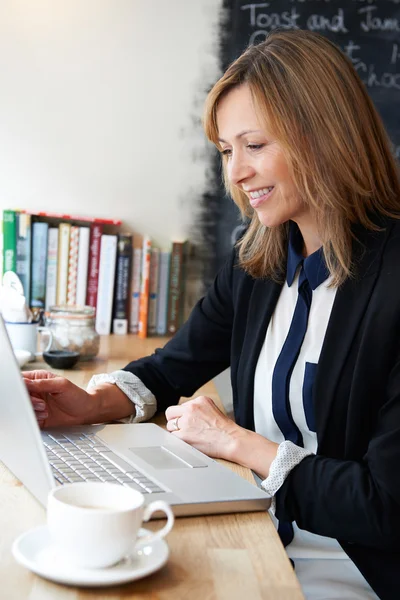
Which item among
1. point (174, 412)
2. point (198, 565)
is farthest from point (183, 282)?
point (198, 565)

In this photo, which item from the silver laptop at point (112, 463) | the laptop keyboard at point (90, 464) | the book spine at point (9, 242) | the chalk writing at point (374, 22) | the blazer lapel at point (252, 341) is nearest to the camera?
the silver laptop at point (112, 463)

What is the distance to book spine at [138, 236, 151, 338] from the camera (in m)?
2.56

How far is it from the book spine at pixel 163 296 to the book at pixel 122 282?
109 mm

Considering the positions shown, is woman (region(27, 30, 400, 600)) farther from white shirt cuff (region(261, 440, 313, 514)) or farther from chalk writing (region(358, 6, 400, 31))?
chalk writing (region(358, 6, 400, 31))

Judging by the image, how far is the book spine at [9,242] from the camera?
2490 millimetres

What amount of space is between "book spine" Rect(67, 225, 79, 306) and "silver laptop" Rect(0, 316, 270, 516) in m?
1.38

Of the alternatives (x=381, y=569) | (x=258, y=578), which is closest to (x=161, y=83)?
(x=381, y=569)

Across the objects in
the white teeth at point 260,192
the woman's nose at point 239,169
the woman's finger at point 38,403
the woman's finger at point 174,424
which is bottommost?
the woman's finger at point 174,424

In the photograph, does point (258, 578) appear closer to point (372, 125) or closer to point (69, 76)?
point (372, 125)

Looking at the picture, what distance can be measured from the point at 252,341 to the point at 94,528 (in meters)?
0.83

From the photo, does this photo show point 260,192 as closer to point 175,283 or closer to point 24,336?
point 24,336

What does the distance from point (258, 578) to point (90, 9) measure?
2219 mm

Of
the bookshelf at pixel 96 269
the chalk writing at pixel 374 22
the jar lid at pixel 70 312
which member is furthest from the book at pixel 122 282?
the chalk writing at pixel 374 22

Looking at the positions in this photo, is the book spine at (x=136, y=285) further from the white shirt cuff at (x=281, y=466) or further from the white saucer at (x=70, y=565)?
the white saucer at (x=70, y=565)
